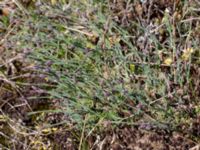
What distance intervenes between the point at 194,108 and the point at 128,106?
0.77 feet

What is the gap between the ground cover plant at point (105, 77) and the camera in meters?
1.92

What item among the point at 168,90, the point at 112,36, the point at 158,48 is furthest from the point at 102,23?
Answer: the point at 168,90

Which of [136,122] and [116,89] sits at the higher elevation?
[116,89]

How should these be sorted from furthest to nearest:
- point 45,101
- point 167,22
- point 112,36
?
1. point 45,101
2. point 112,36
3. point 167,22

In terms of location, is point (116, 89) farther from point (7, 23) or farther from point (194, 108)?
point (7, 23)

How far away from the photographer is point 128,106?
1.95 meters

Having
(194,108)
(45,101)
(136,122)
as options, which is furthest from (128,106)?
(45,101)

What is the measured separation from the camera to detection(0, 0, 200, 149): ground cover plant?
1.92 metres

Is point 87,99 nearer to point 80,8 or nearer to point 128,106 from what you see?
point 128,106

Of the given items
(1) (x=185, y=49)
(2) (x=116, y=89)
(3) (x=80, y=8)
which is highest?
(3) (x=80, y=8)

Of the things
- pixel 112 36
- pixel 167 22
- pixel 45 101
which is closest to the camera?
pixel 167 22

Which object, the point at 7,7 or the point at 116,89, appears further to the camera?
the point at 7,7

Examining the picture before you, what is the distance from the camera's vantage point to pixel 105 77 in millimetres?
1960

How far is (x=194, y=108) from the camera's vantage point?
1.92m
